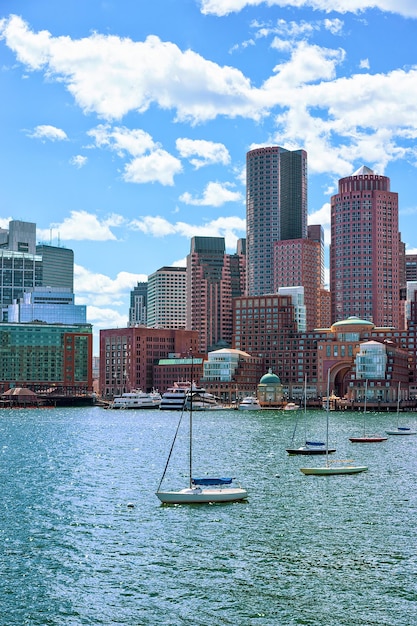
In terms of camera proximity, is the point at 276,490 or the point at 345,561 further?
the point at 276,490

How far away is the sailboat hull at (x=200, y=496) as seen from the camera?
84.4 metres

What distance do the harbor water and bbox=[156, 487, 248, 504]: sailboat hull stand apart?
1.06m

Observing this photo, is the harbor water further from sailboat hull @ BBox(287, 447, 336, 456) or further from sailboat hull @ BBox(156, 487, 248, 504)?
sailboat hull @ BBox(287, 447, 336, 456)

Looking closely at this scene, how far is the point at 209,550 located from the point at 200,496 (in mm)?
18831

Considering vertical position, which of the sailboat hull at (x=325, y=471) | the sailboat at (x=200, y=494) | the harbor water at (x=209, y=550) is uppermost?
the sailboat at (x=200, y=494)

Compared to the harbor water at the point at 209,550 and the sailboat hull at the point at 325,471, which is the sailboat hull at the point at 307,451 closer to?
the harbor water at the point at 209,550

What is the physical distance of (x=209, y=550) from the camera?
6625cm

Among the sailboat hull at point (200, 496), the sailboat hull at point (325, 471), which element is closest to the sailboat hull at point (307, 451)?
the sailboat hull at point (325, 471)

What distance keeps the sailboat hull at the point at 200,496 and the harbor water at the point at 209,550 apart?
106 centimetres

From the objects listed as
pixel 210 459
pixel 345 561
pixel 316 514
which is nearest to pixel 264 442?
pixel 210 459

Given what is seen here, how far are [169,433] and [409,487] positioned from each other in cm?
10562

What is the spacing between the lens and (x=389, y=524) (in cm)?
7500

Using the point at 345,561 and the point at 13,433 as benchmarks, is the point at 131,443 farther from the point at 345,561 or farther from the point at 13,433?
the point at 345,561

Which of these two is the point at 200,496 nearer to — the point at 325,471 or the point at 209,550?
the point at 209,550
